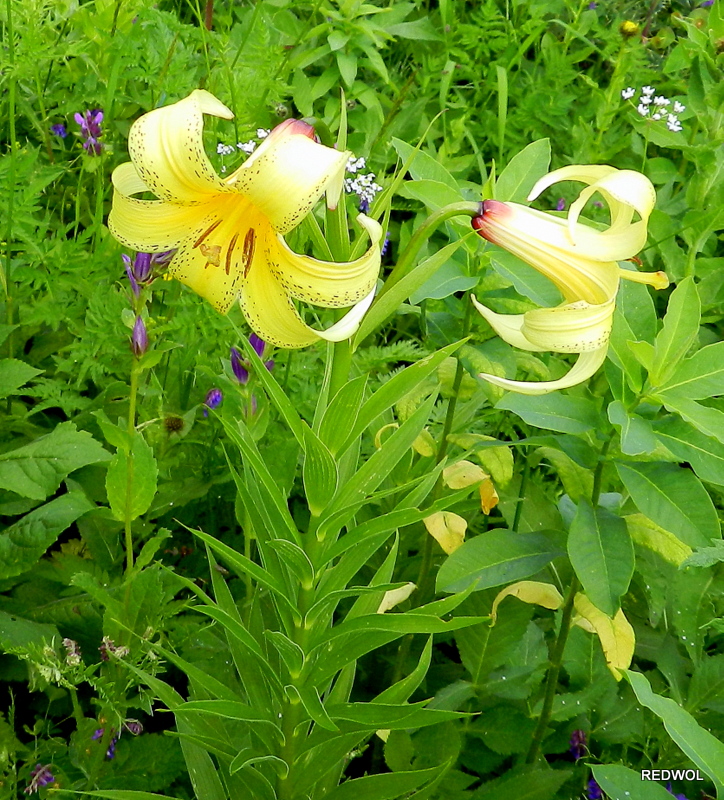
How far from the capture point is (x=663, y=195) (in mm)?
2184

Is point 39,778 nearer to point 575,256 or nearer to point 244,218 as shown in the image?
Answer: point 244,218

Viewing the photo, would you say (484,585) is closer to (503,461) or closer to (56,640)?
(503,461)

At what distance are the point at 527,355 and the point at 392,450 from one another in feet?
1.39

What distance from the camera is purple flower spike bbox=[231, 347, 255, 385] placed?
127 cm

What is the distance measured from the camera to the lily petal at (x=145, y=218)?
3.13 feet

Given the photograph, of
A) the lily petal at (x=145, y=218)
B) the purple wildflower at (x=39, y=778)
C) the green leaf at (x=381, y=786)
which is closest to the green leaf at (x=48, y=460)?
the purple wildflower at (x=39, y=778)

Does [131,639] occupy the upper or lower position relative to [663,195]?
lower

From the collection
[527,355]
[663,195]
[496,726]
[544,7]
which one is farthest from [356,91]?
[496,726]

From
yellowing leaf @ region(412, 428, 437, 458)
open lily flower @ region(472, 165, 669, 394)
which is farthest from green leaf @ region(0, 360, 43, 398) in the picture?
open lily flower @ region(472, 165, 669, 394)

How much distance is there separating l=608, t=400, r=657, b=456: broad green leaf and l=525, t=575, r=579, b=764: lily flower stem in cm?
28

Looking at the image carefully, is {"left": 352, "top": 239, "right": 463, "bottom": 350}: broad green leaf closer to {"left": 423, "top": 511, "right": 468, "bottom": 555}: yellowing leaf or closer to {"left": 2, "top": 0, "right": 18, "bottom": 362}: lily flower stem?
{"left": 423, "top": 511, "right": 468, "bottom": 555}: yellowing leaf

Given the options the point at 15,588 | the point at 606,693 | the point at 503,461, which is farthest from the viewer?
the point at 15,588

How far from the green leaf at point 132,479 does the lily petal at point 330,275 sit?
1.27 ft

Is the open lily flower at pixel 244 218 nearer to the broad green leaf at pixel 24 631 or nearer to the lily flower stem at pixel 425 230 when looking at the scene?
the lily flower stem at pixel 425 230
